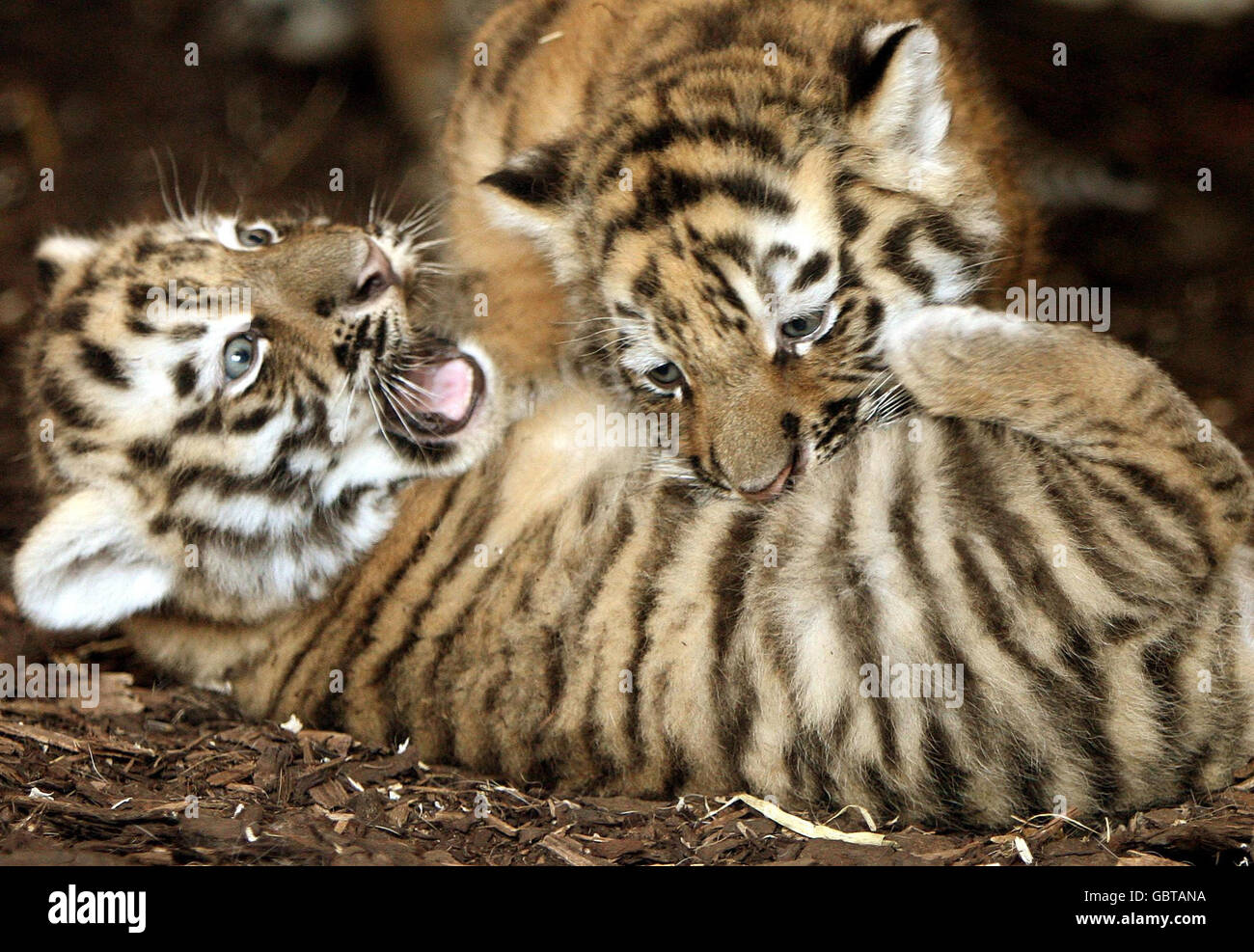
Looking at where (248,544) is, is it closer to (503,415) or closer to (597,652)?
(503,415)

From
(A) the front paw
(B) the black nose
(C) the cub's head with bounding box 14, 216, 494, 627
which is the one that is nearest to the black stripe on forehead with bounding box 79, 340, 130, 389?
(C) the cub's head with bounding box 14, 216, 494, 627

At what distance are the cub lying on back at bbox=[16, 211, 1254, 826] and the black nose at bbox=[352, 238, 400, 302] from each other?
1cm

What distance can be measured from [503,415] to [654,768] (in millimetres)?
1227

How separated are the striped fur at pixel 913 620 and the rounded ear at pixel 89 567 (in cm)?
65

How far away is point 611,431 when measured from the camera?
3637 mm

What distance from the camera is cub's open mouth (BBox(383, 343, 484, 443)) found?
369 centimetres

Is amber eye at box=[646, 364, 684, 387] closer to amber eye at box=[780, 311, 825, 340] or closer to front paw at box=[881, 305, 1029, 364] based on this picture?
amber eye at box=[780, 311, 825, 340]

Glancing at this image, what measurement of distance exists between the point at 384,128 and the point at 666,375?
437cm

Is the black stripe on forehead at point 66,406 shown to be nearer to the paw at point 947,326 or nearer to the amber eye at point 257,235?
the amber eye at point 257,235

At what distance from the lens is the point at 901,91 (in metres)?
3.18

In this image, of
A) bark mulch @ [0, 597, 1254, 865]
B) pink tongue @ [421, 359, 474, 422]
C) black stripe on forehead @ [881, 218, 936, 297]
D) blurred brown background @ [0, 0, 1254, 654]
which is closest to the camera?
bark mulch @ [0, 597, 1254, 865]

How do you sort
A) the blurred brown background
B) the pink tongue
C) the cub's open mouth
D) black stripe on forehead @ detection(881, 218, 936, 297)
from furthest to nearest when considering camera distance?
the blurred brown background
the pink tongue
the cub's open mouth
black stripe on forehead @ detection(881, 218, 936, 297)
